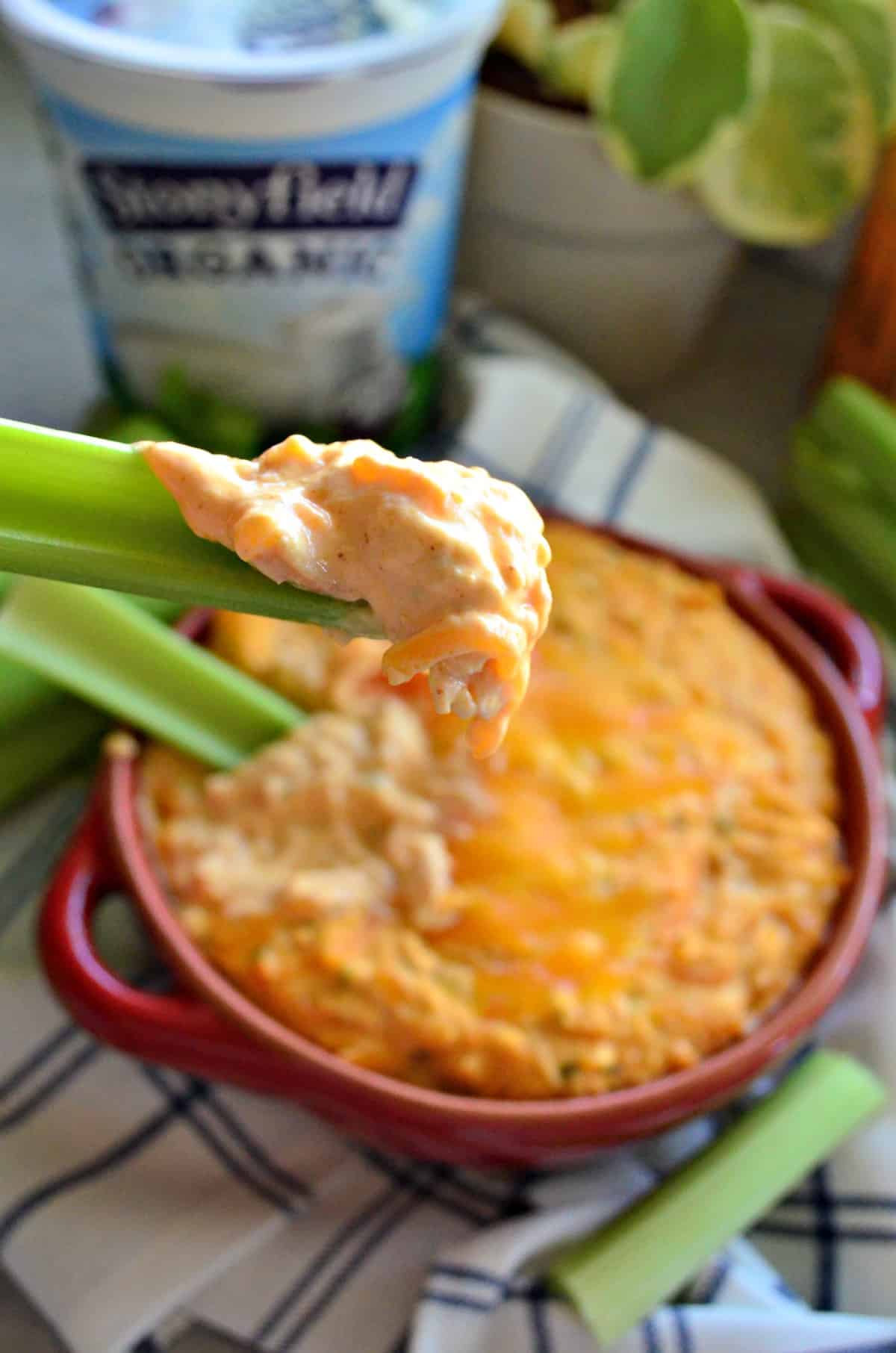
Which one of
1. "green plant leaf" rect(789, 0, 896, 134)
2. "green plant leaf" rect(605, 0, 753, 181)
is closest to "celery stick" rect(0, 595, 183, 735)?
"green plant leaf" rect(605, 0, 753, 181)

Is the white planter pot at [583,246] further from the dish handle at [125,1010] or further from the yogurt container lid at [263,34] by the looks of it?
the dish handle at [125,1010]

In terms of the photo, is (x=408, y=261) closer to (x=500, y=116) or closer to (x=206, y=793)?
(x=500, y=116)

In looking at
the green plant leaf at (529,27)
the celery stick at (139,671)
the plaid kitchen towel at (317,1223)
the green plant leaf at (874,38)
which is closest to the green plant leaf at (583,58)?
the green plant leaf at (529,27)

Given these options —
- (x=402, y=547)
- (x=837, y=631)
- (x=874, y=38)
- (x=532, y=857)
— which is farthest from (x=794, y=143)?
(x=402, y=547)

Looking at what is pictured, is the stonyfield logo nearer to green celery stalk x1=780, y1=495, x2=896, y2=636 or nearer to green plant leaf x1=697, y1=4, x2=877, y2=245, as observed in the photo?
Result: green plant leaf x1=697, y1=4, x2=877, y2=245

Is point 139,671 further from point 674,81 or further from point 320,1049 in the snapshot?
point 674,81

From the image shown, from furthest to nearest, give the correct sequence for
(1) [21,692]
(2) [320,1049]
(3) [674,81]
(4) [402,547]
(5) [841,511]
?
1. (5) [841,511]
2. (3) [674,81]
3. (1) [21,692]
4. (2) [320,1049]
5. (4) [402,547]
